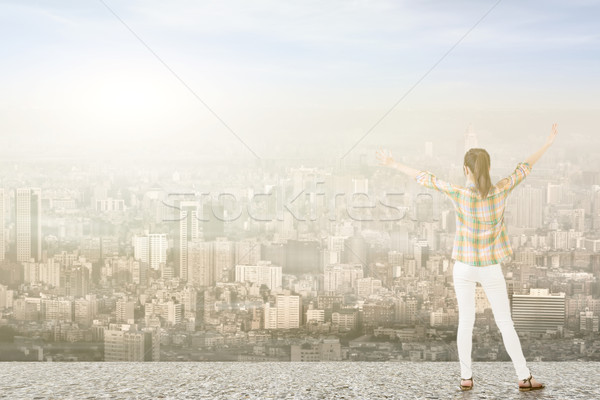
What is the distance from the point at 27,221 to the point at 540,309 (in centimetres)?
1205

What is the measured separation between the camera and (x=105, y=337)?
38.6ft

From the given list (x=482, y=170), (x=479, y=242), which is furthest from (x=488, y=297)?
(x=482, y=170)

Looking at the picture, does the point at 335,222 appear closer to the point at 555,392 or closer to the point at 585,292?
the point at 585,292

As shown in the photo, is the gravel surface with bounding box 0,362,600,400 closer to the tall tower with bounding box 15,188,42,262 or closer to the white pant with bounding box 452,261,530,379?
the white pant with bounding box 452,261,530,379

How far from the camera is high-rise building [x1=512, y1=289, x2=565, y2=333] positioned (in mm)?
9585

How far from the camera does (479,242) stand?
398 cm

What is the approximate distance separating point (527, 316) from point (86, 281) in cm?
945

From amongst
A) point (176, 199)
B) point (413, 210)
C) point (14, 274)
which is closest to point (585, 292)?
point (413, 210)

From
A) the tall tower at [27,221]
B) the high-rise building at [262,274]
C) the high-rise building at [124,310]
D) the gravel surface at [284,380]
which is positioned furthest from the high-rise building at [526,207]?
the tall tower at [27,221]

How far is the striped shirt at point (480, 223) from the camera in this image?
398cm

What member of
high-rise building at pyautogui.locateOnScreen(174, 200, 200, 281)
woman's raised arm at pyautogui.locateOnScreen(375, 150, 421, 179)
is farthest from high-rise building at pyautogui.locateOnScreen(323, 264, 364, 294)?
woman's raised arm at pyautogui.locateOnScreen(375, 150, 421, 179)

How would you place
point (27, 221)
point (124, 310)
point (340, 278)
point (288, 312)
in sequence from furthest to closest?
point (27, 221) < point (124, 310) < point (340, 278) < point (288, 312)

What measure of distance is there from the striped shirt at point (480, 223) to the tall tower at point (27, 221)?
13.5 metres

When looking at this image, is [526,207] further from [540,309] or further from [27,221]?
[27,221]
